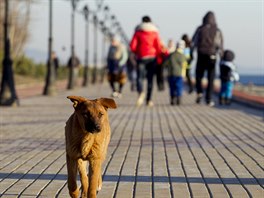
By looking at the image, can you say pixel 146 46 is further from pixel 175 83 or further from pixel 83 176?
pixel 83 176

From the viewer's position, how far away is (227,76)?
22.7m

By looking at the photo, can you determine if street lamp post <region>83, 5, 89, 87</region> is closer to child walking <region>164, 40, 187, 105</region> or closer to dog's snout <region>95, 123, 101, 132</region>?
child walking <region>164, 40, 187, 105</region>

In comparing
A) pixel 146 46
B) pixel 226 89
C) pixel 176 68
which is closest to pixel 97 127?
pixel 146 46

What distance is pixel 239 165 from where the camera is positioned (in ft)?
28.9

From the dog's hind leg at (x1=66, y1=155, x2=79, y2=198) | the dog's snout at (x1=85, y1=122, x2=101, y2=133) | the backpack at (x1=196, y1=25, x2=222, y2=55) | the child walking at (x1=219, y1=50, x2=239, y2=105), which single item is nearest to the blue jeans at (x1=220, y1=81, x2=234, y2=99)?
the child walking at (x1=219, y1=50, x2=239, y2=105)

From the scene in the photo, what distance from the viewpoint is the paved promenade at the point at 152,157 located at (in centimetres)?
716

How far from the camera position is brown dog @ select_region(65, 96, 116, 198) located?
5.71 meters

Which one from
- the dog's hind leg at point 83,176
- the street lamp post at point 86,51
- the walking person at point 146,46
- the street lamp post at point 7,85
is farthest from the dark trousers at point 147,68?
the street lamp post at point 86,51

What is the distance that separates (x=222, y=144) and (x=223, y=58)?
474 inches

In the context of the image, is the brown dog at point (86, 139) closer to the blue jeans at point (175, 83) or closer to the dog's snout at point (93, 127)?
the dog's snout at point (93, 127)

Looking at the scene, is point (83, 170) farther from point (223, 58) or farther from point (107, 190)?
point (223, 58)

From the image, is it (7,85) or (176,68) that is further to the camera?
(176,68)

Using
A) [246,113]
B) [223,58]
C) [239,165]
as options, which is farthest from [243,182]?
[223,58]

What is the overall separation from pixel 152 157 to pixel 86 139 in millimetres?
3734
